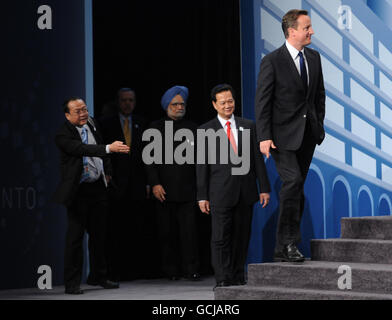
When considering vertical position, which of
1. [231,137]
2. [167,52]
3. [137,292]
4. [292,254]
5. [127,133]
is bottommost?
[137,292]

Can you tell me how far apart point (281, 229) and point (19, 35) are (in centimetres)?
276

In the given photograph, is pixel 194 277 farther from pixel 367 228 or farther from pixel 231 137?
Answer: pixel 367 228

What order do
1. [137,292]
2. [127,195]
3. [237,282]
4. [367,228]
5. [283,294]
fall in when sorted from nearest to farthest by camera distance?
[283,294] → [367,228] → [237,282] → [137,292] → [127,195]

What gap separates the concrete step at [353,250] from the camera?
4266mm

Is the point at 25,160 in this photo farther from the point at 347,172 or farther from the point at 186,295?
the point at 347,172

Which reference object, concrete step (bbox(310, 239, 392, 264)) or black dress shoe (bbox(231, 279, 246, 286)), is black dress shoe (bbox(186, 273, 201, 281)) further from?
concrete step (bbox(310, 239, 392, 264))

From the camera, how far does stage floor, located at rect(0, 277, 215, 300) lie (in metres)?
4.75

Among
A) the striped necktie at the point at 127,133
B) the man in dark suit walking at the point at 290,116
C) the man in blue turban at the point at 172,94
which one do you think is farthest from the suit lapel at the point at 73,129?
the man in dark suit walking at the point at 290,116

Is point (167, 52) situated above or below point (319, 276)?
above

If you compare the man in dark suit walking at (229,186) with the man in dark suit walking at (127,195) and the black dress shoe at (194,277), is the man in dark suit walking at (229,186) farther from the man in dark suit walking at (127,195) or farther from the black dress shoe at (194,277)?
the man in dark suit walking at (127,195)

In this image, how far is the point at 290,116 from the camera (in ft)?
14.0

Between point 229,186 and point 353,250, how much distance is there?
95cm

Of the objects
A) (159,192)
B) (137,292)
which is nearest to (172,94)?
(159,192)

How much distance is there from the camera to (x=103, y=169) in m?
5.36
